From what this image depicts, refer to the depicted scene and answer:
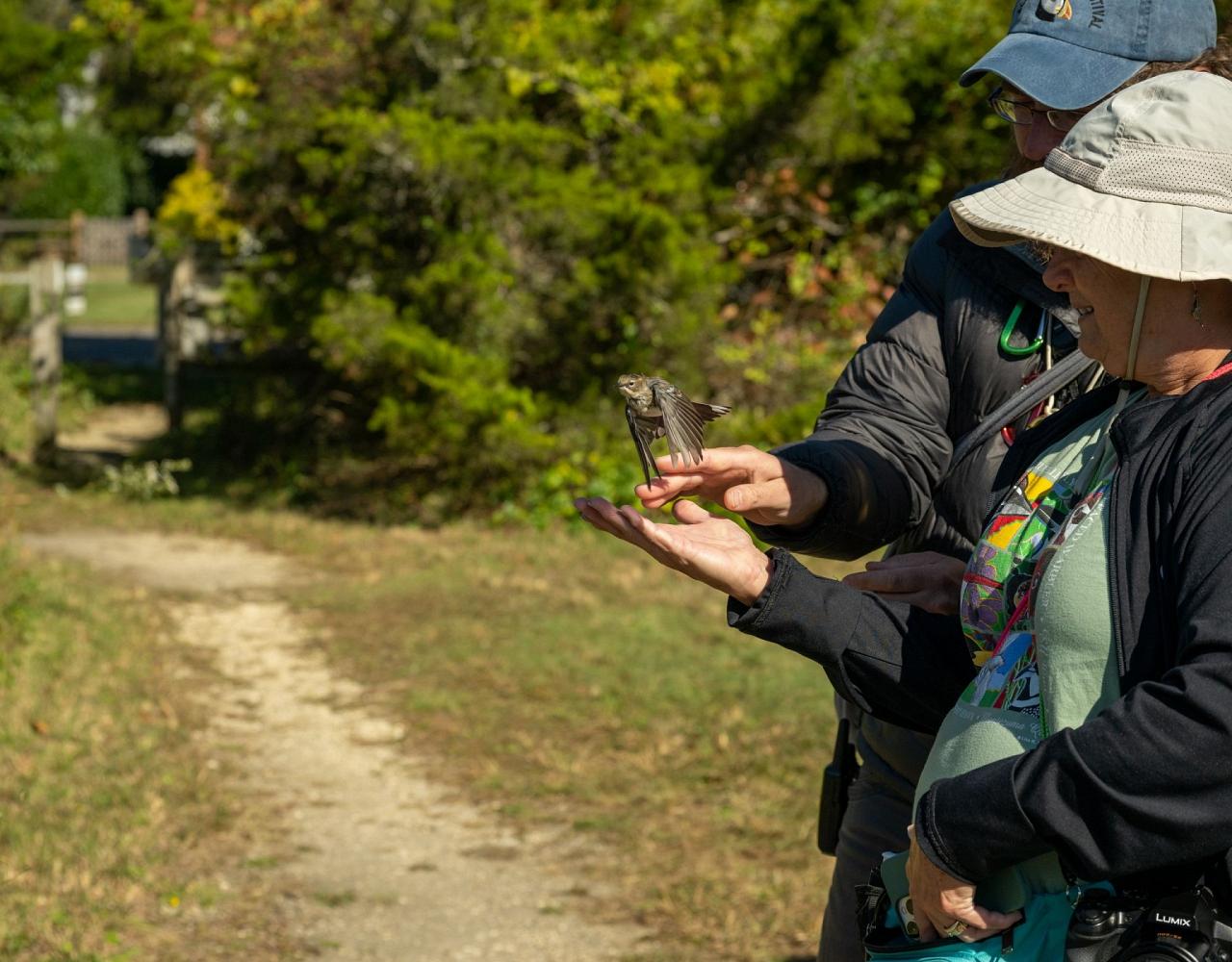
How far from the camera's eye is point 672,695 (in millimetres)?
6949

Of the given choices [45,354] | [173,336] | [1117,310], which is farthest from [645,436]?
[173,336]

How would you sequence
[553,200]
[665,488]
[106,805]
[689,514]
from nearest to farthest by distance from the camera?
[689,514], [665,488], [106,805], [553,200]

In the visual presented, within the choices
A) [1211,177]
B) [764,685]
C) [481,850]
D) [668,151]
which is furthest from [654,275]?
[1211,177]

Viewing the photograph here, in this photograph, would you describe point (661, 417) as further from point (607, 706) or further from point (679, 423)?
point (607, 706)

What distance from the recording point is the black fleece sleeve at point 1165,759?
5.50 feet

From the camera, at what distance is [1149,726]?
1689 mm

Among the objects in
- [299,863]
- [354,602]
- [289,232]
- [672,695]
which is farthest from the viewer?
[289,232]

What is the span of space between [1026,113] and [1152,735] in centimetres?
114

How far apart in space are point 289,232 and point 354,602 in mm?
3421

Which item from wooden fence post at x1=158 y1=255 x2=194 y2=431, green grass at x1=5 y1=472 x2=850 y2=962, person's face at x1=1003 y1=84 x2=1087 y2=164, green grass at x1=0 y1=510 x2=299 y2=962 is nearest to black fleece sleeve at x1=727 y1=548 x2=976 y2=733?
person's face at x1=1003 y1=84 x2=1087 y2=164

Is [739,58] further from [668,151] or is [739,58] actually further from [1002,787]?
[1002,787]

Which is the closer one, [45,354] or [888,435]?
[888,435]

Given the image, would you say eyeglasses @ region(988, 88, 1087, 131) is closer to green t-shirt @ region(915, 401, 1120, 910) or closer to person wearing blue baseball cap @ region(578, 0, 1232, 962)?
person wearing blue baseball cap @ region(578, 0, 1232, 962)

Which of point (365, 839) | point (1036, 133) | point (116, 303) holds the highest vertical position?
point (1036, 133)
